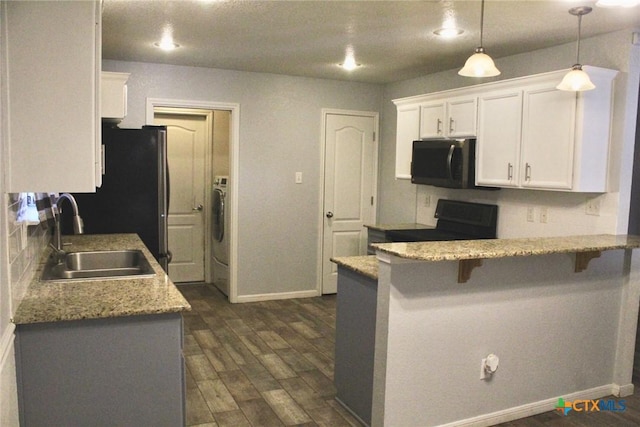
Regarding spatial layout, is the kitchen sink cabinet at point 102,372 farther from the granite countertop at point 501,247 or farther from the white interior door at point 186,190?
the white interior door at point 186,190

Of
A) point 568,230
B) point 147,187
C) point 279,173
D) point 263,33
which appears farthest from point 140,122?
point 568,230

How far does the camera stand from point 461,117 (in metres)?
4.25

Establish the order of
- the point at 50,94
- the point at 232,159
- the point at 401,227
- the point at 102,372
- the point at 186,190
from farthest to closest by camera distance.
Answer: the point at 186,190 → the point at 232,159 → the point at 401,227 → the point at 102,372 → the point at 50,94

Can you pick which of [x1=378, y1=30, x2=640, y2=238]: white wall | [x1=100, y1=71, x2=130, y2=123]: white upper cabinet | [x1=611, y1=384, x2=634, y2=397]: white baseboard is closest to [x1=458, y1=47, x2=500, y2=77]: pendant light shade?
[x1=378, y1=30, x2=640, y2=238]: white wall

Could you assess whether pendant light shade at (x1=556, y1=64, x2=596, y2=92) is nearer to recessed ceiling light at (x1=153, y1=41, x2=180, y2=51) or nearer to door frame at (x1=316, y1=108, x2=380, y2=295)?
recessed ceiling light at (x1=153, y1=41, x2=180, y2=51)

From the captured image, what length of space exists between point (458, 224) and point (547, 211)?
892 mm

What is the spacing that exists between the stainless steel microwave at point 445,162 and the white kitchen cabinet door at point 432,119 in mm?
68

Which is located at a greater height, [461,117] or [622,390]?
[461,117]

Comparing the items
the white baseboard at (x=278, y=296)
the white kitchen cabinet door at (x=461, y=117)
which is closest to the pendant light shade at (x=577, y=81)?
the white kitchen cabinet door at (x=461, y=117)

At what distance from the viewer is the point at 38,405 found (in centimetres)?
191

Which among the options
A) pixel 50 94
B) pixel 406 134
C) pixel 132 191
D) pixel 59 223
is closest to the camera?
pixel 50 94

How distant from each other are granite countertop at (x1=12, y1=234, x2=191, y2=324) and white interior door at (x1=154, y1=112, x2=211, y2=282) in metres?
3.58

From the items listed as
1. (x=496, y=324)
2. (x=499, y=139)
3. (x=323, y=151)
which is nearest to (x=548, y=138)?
(x=499, y=139)

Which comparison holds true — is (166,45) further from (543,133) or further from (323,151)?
(543,133)
